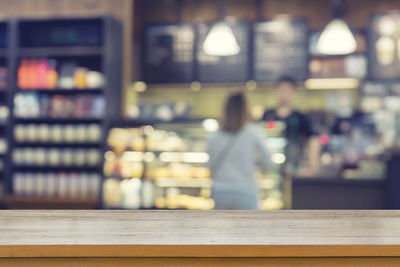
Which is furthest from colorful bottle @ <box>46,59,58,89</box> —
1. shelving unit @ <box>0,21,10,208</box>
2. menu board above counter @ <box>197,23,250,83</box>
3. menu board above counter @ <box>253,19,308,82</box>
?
menu board above counter @ <box>253,19,308,82</box>

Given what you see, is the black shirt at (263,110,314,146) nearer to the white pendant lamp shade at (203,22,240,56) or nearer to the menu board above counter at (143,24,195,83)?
the white pendant lamp shade at (203,22,240,56)

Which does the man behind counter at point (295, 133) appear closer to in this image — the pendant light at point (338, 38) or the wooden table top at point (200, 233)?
the pendant light at point (338, 38)

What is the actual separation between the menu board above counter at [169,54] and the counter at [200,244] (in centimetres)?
599

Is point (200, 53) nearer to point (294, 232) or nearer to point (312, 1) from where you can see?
point (312, 1)

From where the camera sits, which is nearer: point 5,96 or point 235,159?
point 235,159

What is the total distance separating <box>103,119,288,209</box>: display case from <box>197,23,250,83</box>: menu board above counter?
1.42 meters

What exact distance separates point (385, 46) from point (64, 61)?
3909mm

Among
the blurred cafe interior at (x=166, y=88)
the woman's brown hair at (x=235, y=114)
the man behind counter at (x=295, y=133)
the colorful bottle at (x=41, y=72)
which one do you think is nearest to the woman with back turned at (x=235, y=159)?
the woman's brown hair at (x=235, y=114)

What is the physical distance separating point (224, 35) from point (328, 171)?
72.0 inches

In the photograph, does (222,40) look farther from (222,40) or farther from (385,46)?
(385,46)

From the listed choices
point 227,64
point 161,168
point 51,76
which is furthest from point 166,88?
point 161,168

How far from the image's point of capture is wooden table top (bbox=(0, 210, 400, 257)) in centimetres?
100

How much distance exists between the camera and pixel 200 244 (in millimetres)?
1000
